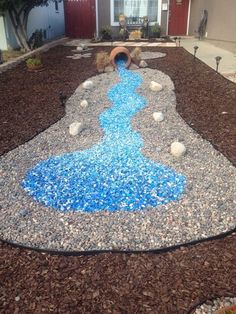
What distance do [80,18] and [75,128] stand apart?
1540 cm

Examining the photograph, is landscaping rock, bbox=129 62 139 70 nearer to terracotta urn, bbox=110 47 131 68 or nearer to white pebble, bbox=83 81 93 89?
terracotta urn, bbox=110 47 131 68

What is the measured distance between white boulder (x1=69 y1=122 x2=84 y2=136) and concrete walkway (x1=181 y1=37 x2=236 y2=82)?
5351 millimetres

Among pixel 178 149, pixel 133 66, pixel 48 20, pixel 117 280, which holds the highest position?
pixel 48 20

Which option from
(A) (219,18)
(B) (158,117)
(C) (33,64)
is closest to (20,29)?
(C) (33,64)

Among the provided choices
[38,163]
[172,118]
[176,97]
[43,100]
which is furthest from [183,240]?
[43,100]

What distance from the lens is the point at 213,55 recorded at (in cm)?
1266

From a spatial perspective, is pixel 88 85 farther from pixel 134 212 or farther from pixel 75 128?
pixel 134 212

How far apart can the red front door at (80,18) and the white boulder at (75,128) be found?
14824 mm

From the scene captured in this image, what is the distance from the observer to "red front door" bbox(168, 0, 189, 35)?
18688mm

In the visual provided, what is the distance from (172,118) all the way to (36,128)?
2.77 metres

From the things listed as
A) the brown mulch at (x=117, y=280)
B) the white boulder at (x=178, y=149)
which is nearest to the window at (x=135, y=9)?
the white boulder at (x=178, y=149)

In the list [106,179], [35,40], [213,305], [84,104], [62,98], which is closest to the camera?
[213,305]

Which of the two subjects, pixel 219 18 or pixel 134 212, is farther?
pixel 219 18

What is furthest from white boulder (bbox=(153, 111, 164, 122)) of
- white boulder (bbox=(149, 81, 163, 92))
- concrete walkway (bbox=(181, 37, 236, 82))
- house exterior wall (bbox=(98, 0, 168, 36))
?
house exterior wall (bbox=(98, 0, 168, 36))
